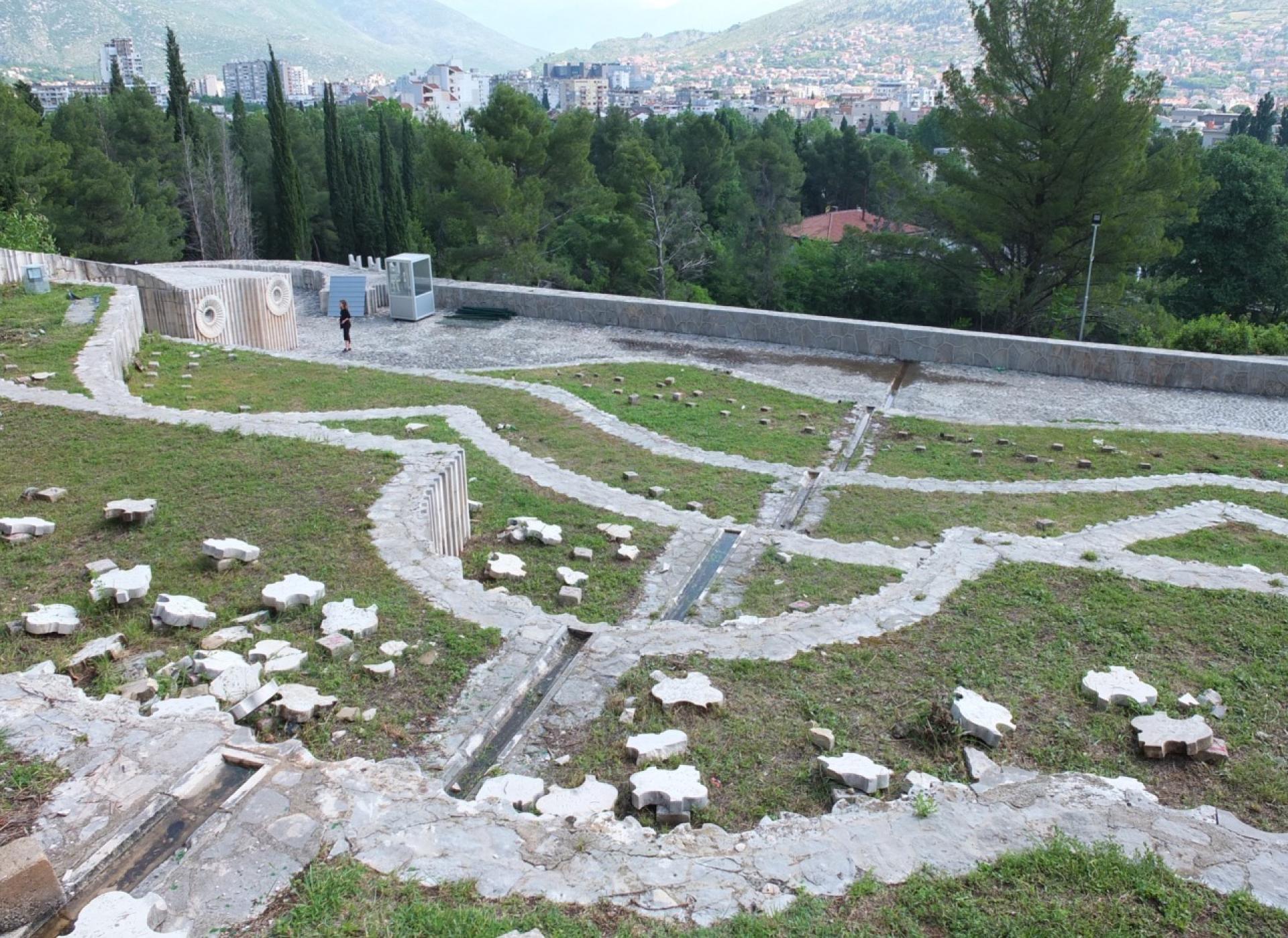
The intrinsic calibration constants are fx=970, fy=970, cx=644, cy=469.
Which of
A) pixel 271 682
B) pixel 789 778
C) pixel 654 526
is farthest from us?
pixel 654 526

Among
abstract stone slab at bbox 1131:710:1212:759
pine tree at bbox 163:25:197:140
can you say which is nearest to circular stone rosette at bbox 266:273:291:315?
abstract stone slab at bbox 1131:710:1212:759

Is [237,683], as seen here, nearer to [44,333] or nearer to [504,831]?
[504,831]

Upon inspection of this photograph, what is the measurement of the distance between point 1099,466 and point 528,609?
7.58 metres

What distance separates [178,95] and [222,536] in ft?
145

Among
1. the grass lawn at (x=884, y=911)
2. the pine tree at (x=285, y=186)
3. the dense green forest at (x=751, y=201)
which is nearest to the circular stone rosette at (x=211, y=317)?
the dense green forest at (x=751, y=201)

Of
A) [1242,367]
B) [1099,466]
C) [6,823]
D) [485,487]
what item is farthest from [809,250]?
[6,823]

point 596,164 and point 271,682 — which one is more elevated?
point 596,164

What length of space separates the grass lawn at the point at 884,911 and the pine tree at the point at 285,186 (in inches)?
1583

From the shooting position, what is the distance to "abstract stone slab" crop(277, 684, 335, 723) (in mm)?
5295

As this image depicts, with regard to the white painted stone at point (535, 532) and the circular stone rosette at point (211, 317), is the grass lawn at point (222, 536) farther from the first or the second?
the circular stone rosette at point (211, 317)

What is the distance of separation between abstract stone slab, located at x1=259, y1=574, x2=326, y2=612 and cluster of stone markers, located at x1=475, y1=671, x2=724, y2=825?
220 cm

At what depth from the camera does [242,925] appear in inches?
147

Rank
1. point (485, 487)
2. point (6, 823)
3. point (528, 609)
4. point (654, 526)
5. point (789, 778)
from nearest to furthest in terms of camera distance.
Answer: point (6, 823)
point (789, 778)
point (528, 609)
point (654, 526)
point (485, 487)

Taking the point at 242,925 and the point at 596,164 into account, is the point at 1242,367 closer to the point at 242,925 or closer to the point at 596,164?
the point at 242,925
